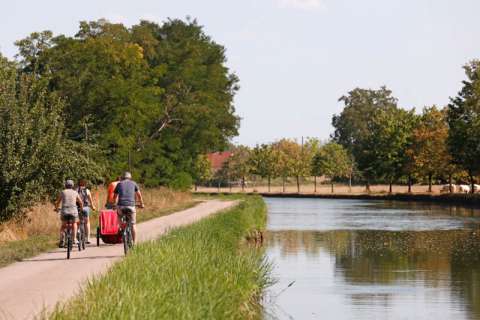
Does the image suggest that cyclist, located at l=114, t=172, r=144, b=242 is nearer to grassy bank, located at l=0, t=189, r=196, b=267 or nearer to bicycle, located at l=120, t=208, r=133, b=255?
bicycle, located at l=120, t=208, r=133, b=255

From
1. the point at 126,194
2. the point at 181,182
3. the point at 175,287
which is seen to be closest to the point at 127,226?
the point at 126,194

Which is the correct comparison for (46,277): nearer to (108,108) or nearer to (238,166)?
(108,108)

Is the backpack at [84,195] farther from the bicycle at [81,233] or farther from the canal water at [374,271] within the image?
the canal water at [374,271]

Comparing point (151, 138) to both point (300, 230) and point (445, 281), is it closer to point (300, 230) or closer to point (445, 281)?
point (300, 230)

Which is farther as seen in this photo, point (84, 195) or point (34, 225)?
point (34, 225)

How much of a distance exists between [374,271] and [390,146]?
286 ft

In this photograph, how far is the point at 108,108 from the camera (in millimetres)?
55719

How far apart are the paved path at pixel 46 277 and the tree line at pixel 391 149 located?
64.8 meters

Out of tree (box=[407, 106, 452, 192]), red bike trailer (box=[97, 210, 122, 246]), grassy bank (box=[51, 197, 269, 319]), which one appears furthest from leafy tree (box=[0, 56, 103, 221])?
tree (box=[407, 106, 452, 192])

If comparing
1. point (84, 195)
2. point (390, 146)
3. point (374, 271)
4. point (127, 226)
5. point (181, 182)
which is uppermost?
point (390, 146)

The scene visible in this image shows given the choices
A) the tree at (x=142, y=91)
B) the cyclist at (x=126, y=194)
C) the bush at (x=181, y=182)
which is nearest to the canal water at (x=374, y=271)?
the cyclist at (x=126, y=194)

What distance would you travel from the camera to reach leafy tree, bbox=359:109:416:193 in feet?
373

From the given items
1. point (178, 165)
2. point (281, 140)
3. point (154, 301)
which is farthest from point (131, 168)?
point (281, 140)

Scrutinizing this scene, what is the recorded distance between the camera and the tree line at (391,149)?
293 feet
